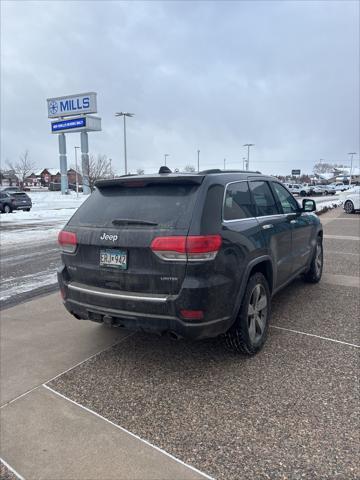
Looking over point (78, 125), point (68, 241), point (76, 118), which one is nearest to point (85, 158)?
point (78, 125)

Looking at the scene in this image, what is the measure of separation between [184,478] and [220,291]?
131 cm

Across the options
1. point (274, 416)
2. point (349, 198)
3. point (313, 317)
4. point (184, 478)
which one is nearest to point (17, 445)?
point (184, 478)

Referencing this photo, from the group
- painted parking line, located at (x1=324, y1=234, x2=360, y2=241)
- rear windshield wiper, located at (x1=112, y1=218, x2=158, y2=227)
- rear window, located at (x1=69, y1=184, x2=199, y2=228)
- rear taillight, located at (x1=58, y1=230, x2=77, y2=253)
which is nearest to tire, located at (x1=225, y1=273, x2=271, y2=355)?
rear window, located at (x1=69, y1=184, x2=199, y2=228)

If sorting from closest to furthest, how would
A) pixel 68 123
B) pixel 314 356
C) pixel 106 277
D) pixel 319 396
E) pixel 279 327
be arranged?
1. pixel 319 396
2. pixel 106 277
3. pixel 314 356
4. pixel 279 327
5. pixel 68 123

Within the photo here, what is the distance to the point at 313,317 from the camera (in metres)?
4.64

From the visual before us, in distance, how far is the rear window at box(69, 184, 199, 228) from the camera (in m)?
3.12

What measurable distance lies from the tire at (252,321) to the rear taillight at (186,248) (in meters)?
0.70

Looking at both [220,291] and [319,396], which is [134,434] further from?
[319,396]

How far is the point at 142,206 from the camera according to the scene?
3.32m

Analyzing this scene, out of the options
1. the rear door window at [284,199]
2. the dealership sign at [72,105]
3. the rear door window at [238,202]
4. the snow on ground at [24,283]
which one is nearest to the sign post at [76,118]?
the dealership sign at [72,105]

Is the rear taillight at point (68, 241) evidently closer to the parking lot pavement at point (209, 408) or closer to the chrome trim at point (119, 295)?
the chrome trim at point (119, 295)

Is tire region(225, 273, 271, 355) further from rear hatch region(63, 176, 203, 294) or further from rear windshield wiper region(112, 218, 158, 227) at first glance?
rear windshield wiper region(112, 218, 158, 227)

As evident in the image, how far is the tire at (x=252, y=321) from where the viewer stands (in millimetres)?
3434

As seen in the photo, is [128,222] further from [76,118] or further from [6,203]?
[76,118]
